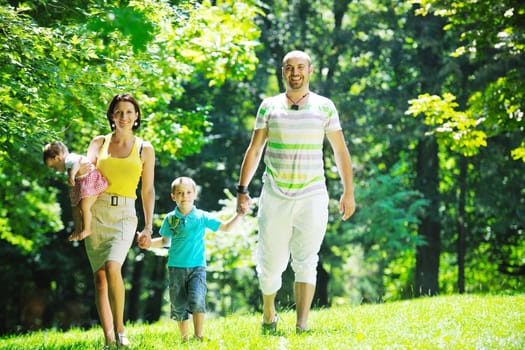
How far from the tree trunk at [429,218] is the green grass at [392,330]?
1318 cm

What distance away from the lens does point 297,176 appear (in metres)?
6.17

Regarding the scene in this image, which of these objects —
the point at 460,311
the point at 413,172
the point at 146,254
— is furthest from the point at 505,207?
the point at 460,311

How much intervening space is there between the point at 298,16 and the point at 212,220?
58.6 ft

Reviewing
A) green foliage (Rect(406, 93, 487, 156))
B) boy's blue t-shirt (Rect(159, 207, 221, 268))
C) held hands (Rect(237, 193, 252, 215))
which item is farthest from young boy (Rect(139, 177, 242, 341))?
green foliage (Rect(406, 93, 487, 156))

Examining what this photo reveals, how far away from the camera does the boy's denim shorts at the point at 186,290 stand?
21.4 feet

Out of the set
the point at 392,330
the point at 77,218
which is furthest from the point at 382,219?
the point at 77,218

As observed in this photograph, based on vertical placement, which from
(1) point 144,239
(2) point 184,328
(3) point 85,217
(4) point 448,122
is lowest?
(2) point 184,328

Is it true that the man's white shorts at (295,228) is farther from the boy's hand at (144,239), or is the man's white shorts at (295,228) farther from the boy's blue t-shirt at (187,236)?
the boy's hand at (144,239)

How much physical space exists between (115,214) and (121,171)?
364 mm

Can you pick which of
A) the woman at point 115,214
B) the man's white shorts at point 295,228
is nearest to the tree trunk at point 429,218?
the man's white shorts at point 295,228

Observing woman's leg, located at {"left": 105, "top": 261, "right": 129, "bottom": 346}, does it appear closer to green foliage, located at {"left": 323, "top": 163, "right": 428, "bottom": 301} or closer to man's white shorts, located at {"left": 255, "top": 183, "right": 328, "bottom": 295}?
man's white shorts, located at {"left": 255, "top": 183, "right": 328, "bottom": 295}

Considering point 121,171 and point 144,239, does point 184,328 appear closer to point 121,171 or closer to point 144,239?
point 144,239

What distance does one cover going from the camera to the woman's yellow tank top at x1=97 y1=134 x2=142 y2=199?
6141 mm

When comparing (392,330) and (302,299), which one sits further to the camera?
(302,299)
